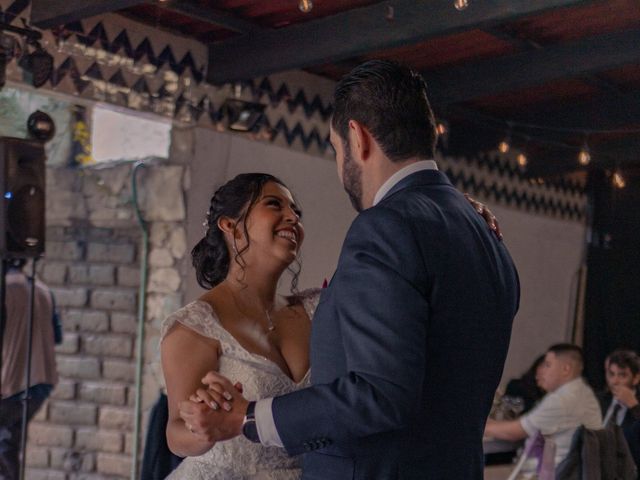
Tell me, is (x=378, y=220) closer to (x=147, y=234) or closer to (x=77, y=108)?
(x=147, y=234)

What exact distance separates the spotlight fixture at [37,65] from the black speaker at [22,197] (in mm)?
287

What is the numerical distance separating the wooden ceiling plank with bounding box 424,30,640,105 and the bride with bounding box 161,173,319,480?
3006mm

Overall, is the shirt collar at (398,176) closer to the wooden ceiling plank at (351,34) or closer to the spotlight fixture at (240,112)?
the wooden ceiling plank at (351,34)

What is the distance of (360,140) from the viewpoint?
1635mm

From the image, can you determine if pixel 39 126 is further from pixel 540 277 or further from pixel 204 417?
pixel 540 277

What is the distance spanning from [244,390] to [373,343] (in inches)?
30.8

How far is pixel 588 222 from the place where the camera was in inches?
327

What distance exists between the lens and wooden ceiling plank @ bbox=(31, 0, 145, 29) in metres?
4.22

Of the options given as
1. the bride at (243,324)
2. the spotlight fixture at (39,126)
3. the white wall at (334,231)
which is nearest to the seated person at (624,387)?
the white wall at (334,231)

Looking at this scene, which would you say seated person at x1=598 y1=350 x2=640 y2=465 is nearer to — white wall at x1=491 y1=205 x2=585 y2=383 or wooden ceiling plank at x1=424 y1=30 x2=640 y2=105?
wooden ceiling plank at x1=424 y1=30 x2=640 y2=105

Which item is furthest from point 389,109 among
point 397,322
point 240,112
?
point 240,112

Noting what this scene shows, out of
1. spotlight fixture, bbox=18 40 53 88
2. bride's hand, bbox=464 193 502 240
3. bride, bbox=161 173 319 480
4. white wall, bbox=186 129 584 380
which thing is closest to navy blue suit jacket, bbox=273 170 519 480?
bride's hand, bbox=464 193 502 240

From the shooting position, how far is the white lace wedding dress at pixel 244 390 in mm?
2211

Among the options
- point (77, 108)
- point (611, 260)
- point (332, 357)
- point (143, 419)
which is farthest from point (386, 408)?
point (611, 260)
